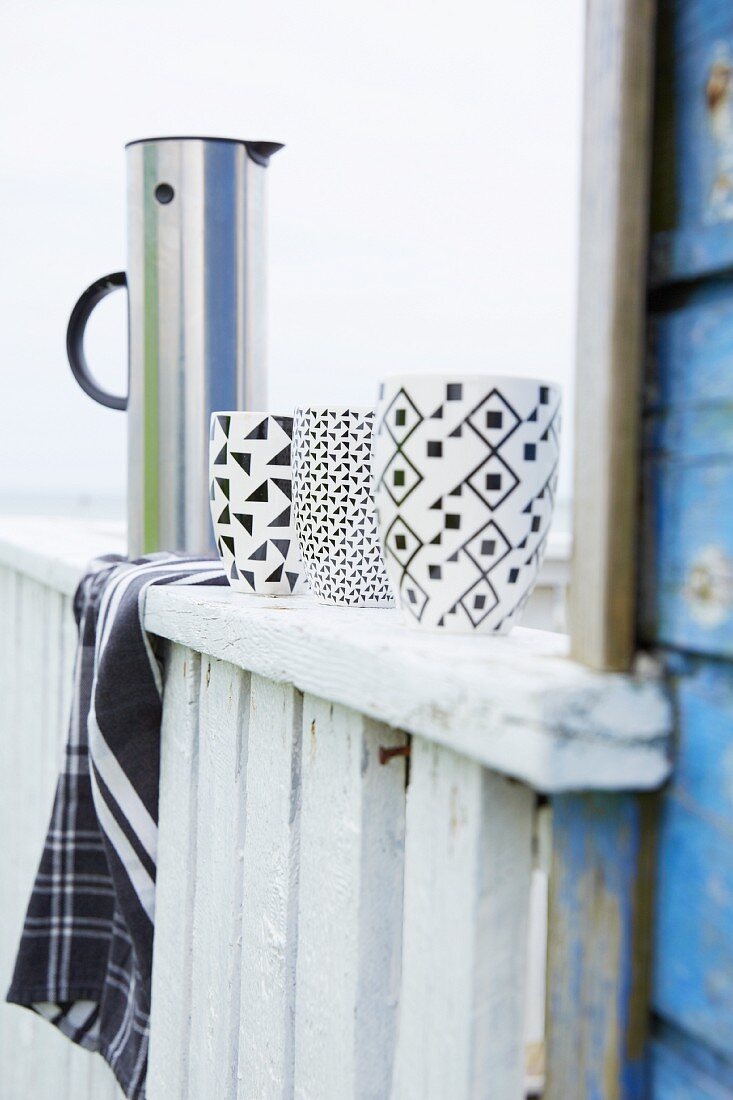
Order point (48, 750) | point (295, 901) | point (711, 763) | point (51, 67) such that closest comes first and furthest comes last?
point (711, 763) → point (295, 901) → point (48, 750) → point (51, 67)

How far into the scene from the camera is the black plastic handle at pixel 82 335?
1.31 m

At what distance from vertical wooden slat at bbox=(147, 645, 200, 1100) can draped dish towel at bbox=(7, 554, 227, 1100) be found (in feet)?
0.06

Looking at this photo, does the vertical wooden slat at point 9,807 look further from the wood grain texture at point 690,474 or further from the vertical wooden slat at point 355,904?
the wood grain texture at point 690,474

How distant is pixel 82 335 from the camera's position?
135 cm

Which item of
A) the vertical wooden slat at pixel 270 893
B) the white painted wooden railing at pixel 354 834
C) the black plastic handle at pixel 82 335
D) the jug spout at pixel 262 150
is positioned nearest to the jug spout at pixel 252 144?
the jug spout at pixel 262 150

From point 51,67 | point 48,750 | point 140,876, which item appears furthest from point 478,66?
point 140,876

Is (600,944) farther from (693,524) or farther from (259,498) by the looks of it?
(259,498)

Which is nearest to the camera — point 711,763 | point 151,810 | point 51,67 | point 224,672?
point 711,763

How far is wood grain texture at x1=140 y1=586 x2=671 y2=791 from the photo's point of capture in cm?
40

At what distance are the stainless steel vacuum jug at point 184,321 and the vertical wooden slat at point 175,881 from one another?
0.30m

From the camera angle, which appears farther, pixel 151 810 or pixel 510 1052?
pixel 151 810

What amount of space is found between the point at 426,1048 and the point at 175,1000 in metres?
0.41

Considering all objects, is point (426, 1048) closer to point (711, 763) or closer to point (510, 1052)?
point (510, 1052)

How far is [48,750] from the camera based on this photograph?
4.77ft
